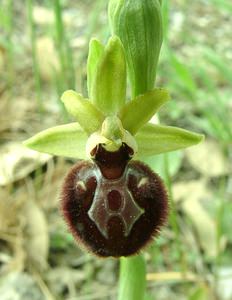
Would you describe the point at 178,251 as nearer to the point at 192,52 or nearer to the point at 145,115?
the point at 145,115

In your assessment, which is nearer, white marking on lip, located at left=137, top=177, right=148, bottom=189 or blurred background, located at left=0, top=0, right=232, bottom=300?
white marking on lip, located at left=137, top=177, right=148, bottom=189

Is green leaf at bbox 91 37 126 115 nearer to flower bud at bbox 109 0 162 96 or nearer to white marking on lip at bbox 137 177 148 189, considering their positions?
flower bud at bbox 109 0 162 96

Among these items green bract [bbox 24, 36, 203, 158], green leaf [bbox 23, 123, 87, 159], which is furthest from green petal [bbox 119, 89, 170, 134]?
green leaf [bbox 23, 123, 87, 159]

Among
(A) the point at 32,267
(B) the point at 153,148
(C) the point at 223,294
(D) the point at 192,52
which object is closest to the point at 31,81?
(D) the point at 192,52

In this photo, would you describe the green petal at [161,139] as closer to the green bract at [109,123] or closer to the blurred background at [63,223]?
the green bract at [109,123]

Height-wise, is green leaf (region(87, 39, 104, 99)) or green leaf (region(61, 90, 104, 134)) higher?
green leaf (region(87, 39, 104, 99))

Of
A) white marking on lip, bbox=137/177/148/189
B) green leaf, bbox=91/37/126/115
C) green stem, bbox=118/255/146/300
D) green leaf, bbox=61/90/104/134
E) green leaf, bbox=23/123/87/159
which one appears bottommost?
green stem, bbox=118/255/146/300
